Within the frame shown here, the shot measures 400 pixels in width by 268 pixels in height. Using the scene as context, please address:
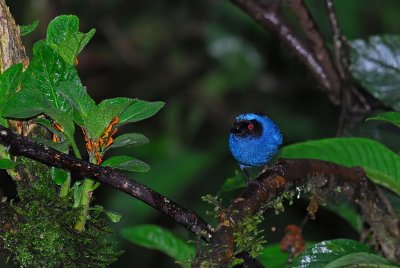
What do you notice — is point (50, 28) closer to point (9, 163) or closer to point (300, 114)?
point (9, 163)

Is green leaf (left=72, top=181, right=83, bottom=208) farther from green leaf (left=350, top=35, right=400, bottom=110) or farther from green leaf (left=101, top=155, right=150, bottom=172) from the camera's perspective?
green leaf (left=350, top=35, right=400, bottom=110)

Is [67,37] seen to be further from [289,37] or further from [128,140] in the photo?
[289,37]

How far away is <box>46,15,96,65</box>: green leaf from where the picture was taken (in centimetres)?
223

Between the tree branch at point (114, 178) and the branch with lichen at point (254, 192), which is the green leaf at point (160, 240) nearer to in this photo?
the branch with lichen at point (254, 192)

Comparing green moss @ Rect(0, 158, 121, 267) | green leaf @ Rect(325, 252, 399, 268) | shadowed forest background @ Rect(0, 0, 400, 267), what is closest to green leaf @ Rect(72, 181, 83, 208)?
green moss @ Rect(0, 158, 121, 267)

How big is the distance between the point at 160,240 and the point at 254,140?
27.9 inches

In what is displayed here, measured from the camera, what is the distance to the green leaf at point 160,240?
11.4 ft

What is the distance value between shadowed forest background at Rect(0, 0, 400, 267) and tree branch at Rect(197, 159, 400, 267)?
8.59 feet

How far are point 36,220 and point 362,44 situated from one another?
2357mm

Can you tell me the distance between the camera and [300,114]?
6625 millimetres

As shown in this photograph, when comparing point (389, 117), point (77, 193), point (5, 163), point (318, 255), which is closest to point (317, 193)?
point (318, 255)

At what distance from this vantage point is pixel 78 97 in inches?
81.7

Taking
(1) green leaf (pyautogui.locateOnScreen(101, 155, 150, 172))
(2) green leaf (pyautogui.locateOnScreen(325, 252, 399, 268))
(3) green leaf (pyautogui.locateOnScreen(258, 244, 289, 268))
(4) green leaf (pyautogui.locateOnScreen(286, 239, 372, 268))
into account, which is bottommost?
(2) green leaf (pyautogui.locateOnScreen(325, 252, 399, 268))

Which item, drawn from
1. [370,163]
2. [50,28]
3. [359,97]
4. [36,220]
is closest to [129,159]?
[36,220]
